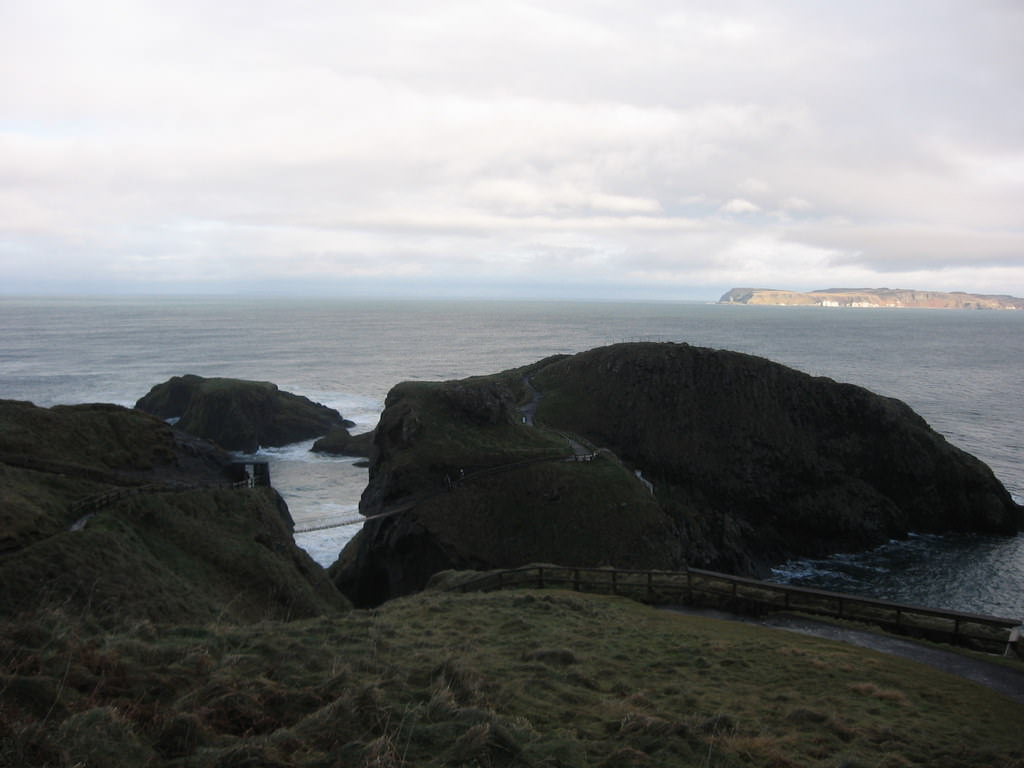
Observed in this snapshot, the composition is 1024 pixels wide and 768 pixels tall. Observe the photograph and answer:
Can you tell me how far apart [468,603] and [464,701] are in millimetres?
11408

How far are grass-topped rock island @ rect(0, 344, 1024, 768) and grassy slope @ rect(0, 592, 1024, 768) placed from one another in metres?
0.06

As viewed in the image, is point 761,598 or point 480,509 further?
point 480,509

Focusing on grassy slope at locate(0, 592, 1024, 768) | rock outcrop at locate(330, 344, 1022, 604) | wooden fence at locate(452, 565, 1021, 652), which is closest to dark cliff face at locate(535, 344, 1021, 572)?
rock outcrop at locate(330, 344, 1022, 604)

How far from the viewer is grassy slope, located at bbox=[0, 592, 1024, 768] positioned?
8633 millimetres

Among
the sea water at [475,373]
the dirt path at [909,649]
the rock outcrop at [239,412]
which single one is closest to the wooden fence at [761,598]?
the dirt path at [909,649]

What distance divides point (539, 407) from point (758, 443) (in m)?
22.4

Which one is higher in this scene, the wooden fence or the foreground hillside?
the foreground hillside

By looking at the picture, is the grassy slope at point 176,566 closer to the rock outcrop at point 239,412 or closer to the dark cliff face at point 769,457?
the dark cliff face at point 769,457

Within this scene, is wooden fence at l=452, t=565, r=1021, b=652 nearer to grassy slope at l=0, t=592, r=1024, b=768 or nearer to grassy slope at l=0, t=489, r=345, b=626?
grassy slope at l=0, t=592, r=1024, b=768

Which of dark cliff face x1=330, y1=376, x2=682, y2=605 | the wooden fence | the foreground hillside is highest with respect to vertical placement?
the foreground hillside

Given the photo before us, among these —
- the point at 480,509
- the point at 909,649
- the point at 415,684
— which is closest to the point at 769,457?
the point at 480,509

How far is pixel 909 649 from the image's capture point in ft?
63.0

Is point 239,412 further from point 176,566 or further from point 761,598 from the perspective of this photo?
point 761,598

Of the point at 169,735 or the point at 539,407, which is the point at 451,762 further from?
the point at 539,407
